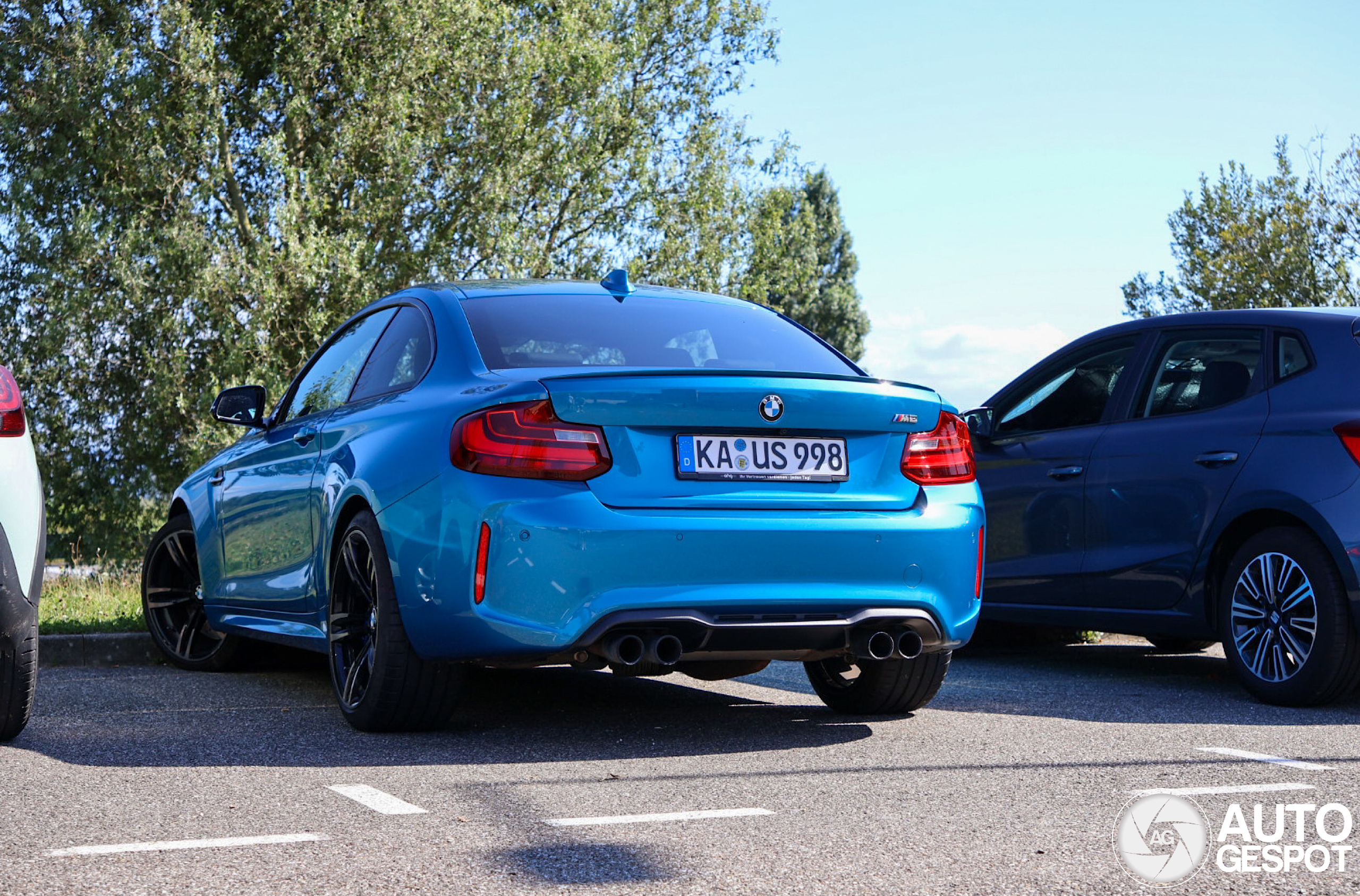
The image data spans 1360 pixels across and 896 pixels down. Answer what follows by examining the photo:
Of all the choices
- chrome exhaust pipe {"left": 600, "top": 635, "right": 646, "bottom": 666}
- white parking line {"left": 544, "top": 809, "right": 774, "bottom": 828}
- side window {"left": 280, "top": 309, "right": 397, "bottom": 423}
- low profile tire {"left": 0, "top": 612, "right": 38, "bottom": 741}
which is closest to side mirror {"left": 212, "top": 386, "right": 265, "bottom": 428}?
side window {"left": 280, "top": 309, "right": 397, "bottom": 423}

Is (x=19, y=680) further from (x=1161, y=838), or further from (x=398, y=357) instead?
(x=1161, y=838)

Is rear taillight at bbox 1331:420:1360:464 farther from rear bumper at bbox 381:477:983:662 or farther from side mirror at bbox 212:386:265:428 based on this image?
side mirror at bbox 212:386:265:428

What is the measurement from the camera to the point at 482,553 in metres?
4.63

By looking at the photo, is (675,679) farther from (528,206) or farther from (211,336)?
(528,206)

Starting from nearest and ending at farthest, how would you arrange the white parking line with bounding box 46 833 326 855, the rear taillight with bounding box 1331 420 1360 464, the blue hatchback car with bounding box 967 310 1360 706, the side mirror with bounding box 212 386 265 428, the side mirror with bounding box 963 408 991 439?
the white parking line with bounding box 46 833 326 855 < the rear taillight with bounding box 1331 420 1360 464 < the blue hatchback car with bounding box 967 310 1360 706 < the side mirror with bounding box 212 386 265 428 < the side mirror with bounding box 963 408 991 439

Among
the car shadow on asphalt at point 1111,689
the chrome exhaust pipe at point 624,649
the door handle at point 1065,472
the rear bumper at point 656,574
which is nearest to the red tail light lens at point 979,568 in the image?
the rear bumper at point 656,574

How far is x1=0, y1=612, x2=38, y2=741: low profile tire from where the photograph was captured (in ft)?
16.0

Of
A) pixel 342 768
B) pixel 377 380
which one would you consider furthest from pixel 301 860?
Result: pixel 377 380

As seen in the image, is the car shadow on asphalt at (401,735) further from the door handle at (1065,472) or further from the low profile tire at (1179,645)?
the low profile tire at (1179,645)

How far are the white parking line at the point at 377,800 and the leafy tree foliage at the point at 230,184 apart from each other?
17840 mm

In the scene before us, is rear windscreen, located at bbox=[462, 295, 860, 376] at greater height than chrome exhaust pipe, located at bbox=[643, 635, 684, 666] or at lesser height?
greater

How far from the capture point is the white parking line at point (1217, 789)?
13.9 feet

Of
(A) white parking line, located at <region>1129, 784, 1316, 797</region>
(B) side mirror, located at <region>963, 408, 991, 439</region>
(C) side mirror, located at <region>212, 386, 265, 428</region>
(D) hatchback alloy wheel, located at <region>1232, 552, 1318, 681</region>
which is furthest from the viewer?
(B) side mirror, located at <region>963, 408, 991, 439</region>

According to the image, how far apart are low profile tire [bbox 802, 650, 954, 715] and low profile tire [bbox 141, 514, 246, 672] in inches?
128
